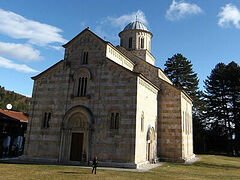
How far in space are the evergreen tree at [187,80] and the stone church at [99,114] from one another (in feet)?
72.8

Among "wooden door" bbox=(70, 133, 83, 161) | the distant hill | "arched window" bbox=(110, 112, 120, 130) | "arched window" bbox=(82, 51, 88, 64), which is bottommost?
"wooden door" bbox=(70, 133, 83, 161)

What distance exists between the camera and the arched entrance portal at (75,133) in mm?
18594

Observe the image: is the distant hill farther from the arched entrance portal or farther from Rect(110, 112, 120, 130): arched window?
Rect(110, 112, 120, 130): arched window

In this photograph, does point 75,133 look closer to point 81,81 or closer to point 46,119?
point 46,119

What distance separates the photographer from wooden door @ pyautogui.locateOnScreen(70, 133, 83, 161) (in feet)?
61.5

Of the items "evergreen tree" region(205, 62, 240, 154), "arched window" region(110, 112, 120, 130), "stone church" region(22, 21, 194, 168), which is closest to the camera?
"stone church" region(22, 21, 194, 168)

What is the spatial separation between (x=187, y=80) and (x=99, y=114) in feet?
107

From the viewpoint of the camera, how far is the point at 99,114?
1875 centimetres

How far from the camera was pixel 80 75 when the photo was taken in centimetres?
2048

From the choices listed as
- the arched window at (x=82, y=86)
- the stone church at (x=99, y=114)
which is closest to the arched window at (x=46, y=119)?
the stone church at (x=99, y=114)

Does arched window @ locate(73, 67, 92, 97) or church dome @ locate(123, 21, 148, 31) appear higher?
church dome @ locate(123, 21, 148, 31)

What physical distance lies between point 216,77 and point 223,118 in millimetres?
8824

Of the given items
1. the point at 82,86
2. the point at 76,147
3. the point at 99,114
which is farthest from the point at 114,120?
the point at 82,86

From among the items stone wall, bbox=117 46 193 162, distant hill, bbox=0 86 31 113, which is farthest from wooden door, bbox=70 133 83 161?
distant hill, bbox=0 86 31 113
